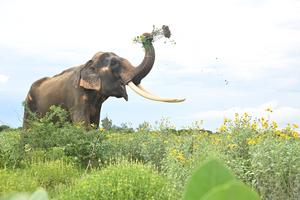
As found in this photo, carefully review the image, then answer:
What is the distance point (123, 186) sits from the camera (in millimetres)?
5699

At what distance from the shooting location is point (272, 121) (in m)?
6.33

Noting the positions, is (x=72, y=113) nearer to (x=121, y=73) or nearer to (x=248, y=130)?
(x=121, y=73)

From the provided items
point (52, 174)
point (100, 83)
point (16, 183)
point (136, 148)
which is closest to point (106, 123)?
point (100, 83)

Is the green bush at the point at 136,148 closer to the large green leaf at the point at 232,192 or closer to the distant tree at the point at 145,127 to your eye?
the distant tree at the point at 145,127

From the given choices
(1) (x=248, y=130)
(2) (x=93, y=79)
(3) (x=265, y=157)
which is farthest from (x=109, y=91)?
(3) (x=265, y=157)

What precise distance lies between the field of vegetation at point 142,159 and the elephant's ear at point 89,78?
2.65 ft

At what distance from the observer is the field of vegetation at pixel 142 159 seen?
4.93m

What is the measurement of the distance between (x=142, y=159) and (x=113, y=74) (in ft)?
7.52

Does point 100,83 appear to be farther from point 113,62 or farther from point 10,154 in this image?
point 10,154

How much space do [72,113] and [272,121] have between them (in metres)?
5.72

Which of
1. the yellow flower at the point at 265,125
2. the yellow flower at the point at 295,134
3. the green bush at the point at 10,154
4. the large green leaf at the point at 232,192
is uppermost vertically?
the yellow flower at the point at 265,125

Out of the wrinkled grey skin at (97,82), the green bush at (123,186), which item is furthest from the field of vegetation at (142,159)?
the wrinkled grey skin at (97,82)

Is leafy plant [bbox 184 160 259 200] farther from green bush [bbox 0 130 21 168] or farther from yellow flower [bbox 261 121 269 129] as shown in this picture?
green bush [bbox 0 130 21 168]

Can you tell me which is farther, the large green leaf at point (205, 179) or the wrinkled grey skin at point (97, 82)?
the wrinkled grey skin at point (97, 82)
